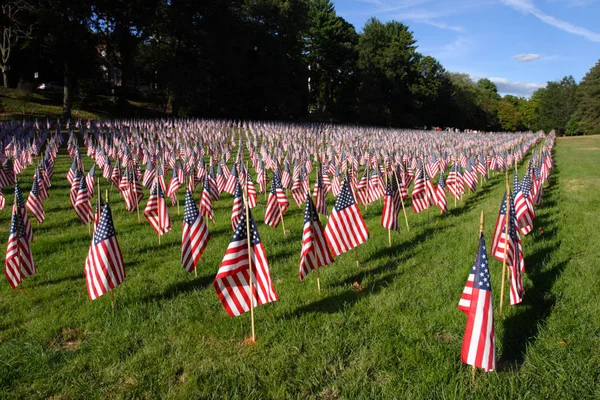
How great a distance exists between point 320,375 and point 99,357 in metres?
2.48

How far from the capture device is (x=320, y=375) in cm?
425

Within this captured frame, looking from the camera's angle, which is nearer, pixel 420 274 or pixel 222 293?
pixel 222 293

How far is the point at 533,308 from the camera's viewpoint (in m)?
5.59

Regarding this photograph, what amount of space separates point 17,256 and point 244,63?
172 ft

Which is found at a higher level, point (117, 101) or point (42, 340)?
point (117, 101)

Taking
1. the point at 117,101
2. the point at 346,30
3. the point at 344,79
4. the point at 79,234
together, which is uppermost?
the point at 346,30

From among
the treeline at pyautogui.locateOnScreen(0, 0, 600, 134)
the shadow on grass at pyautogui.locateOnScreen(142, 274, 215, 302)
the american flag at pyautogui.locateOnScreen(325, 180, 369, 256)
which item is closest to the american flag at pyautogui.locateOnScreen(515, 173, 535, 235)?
the american flag at pyautogui.locateOnScreen(325, 180, 369, 256)

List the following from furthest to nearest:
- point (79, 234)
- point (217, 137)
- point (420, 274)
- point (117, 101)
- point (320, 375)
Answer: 1. point (117, 101)
2. point (217, 137)
3. point (79, 234)
4. point (420, 274)
5. point (320, 375)

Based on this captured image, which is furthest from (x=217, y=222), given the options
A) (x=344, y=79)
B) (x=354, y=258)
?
(x=344, y=79)

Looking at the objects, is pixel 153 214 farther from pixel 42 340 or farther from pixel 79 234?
pixel 42 340

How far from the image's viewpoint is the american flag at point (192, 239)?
22.0 feet

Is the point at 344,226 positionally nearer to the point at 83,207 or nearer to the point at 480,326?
the point at 480,326

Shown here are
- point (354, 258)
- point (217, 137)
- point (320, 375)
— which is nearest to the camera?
point (320, 375)

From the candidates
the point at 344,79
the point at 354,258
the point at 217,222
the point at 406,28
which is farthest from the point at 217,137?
the point at 406,28
